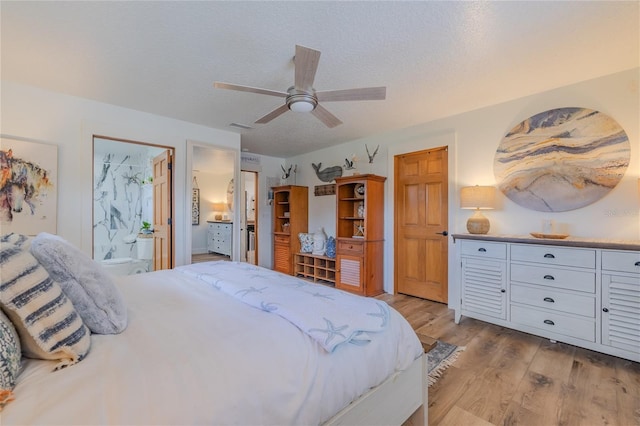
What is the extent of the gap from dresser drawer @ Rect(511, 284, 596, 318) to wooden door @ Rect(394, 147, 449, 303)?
1.00 meters

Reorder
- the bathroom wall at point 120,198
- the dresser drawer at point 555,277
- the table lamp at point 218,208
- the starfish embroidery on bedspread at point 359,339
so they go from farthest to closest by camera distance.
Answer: the bathroom wall at point 120,198 < the table lamp at point 218,208 < the dresser drawer at point 555,277 < the starfish embroidery on bedspread at point 359,339

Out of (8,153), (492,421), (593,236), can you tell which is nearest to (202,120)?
(8,153)

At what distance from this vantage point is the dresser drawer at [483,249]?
2.65 m

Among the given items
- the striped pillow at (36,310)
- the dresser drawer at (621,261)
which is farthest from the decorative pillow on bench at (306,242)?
the striped pillow at (36,310)

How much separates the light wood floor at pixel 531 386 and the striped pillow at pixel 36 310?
1636 millimetres

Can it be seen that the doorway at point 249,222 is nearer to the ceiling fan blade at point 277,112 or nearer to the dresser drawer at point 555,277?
the ceiling fan blade at point 277,112

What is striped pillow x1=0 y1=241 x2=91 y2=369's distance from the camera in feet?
2.65

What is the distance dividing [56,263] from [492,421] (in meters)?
2.25

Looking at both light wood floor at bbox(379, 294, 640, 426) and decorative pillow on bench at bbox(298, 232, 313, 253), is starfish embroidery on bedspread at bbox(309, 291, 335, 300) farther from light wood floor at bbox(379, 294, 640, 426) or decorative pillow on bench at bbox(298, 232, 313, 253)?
decorative pillow on bench at bbox(298, 232, 313, 253)

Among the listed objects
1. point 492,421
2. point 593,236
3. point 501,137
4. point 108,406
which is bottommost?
point 492,421

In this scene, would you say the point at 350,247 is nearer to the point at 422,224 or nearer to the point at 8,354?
the point at 422,224

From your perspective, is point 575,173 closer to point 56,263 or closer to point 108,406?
point 108,406

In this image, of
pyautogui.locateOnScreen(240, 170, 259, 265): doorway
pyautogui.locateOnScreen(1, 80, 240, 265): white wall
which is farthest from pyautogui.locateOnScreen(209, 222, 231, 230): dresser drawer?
pyautogui.locateOnScreen(1, 80, 240, 265): white wall

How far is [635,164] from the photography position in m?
2.31
